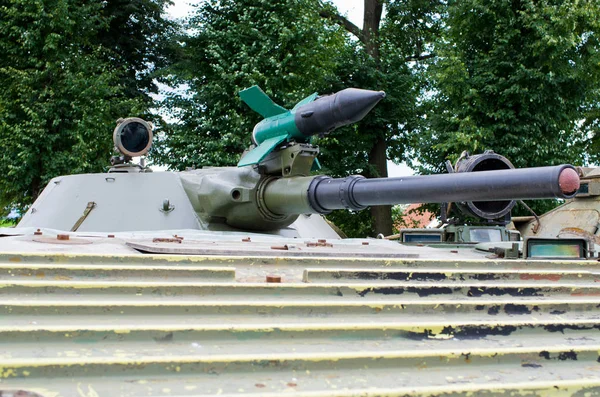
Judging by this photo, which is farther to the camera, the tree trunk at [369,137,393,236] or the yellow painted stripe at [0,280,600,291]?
the tree trunk at [369,137,393,236]

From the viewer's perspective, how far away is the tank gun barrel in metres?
3.72

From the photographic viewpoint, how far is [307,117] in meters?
6.30

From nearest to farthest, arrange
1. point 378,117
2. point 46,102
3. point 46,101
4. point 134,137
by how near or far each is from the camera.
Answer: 1. point 134,137
2. point 46,102
3. point 46,101
4. point 378,117

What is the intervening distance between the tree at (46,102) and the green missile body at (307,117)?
11.5 m

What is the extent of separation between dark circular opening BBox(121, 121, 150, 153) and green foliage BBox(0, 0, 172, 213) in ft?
33.9

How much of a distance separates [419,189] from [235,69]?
603 inches

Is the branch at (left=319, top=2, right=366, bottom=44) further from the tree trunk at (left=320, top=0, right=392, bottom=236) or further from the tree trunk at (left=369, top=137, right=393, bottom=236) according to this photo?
the tree trunk at (left=369, top=137, right=393, bottom=236)

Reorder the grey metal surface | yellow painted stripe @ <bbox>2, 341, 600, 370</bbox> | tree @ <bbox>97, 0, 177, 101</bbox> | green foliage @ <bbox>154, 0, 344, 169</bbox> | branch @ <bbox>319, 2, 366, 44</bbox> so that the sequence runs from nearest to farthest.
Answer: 1. yellow painted stripe @ <bbox>2, 341, 600, 370</bbox>
2. the grey metal surface
3. green foliage @ <bbox>154, 0, 344, 169</bbox>
4. tree @ <bbox>97, 0, 177, 101</bbox>
5. branch @ <bbox>319, 2, 366, 44</bbox>

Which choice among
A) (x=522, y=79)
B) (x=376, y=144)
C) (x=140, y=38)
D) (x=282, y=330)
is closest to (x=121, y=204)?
(x=282, y=330)

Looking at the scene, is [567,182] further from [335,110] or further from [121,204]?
[121,204]

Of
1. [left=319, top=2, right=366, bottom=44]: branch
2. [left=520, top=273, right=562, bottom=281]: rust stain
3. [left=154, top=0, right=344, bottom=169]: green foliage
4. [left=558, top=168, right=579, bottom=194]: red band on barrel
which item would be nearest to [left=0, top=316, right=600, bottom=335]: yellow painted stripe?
[left=520, top=273, right=562, bottom=281]: rust stain

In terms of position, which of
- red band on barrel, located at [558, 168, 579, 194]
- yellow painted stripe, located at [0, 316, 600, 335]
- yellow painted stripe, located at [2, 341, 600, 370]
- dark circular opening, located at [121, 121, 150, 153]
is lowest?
yellow painted stripe, located at [2, 341, 600, 370]

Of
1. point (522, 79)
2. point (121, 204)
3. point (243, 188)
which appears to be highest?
point (522, 79)

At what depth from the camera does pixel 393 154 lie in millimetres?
22062
